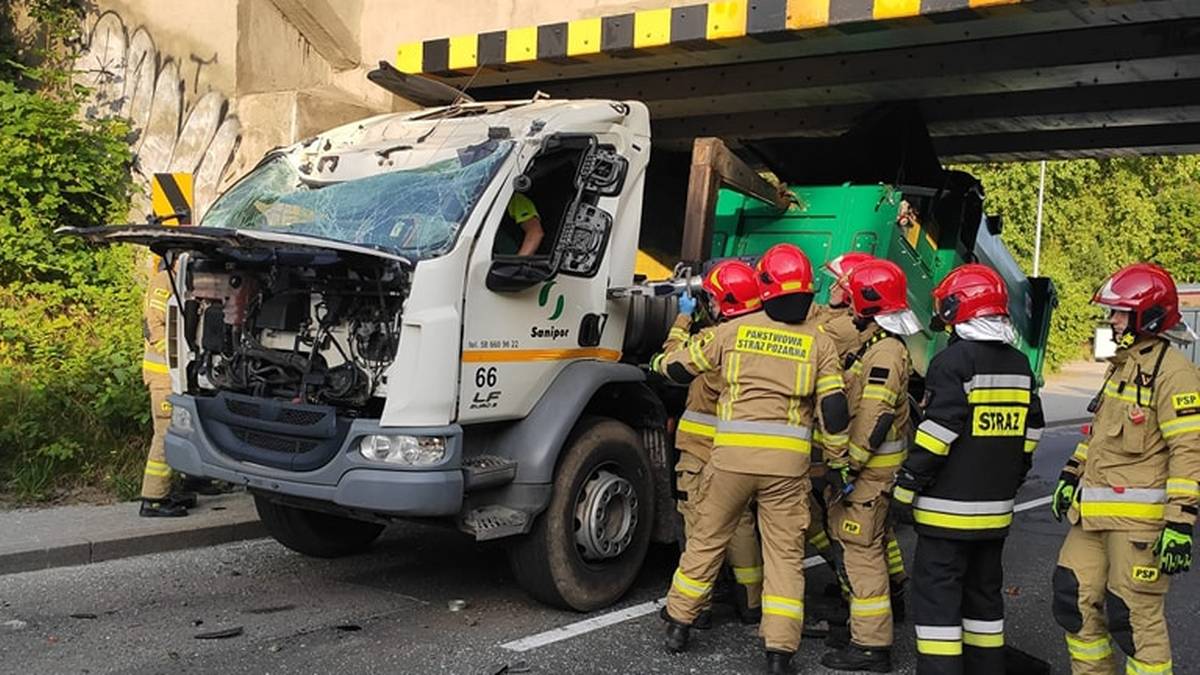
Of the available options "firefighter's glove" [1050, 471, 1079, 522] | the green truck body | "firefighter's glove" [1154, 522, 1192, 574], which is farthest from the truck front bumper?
the green truck body

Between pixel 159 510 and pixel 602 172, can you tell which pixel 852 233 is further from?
pixel 159 510

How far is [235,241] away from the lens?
15.1ft

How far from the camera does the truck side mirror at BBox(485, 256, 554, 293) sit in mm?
4984

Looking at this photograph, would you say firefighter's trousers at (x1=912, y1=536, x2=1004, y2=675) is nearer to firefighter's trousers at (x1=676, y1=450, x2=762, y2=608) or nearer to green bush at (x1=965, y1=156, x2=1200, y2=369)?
firefighter's trousers at (x1=676, y1=450, x2=762, y2=608)

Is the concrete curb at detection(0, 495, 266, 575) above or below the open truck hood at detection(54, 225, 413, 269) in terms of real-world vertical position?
below

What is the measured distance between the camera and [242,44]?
1049 cm

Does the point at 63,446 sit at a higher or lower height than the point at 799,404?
lower

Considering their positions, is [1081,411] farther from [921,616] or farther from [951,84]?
[921,616]

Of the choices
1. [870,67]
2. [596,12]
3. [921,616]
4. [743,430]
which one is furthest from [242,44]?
[921,616]

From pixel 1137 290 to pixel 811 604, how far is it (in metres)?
2.55

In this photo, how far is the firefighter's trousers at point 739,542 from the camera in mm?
5332

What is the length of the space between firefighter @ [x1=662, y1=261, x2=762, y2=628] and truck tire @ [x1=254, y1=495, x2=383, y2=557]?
70.4 inches

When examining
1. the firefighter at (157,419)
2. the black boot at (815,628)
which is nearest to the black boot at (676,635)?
the black boot at (815,628)

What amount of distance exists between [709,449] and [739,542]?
1.56 ft
